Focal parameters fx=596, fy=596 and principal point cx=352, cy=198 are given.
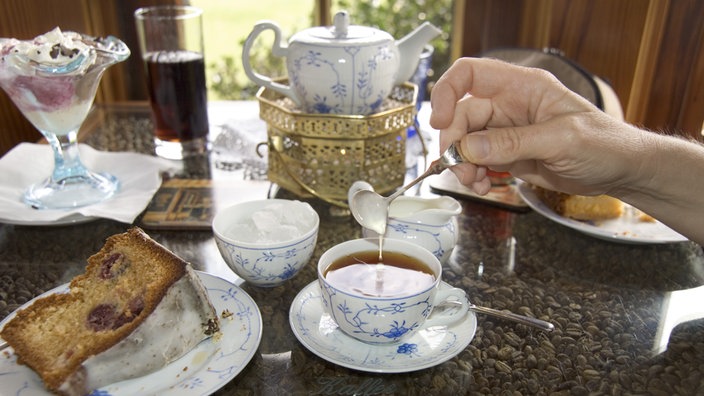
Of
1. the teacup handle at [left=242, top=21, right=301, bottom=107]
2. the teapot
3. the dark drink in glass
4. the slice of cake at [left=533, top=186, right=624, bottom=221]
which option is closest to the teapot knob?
the teapot

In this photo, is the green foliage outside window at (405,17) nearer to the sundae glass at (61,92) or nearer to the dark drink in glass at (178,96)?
the dark drink in glass at (178,96)

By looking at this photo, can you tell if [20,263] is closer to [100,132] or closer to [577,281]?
[100,132]

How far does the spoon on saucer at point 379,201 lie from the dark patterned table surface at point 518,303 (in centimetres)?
15

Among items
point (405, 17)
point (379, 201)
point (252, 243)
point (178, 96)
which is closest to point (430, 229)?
point (379, 201)

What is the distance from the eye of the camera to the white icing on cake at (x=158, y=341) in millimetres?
862

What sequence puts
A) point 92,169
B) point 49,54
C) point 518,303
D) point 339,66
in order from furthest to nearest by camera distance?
point 92,169
point 339,66
point 49,54
point 518,303

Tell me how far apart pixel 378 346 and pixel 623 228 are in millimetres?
743

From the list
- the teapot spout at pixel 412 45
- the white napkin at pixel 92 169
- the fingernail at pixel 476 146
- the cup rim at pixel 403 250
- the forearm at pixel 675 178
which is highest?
the teapot spout at pixel 412 45

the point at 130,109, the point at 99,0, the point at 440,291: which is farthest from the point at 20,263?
the point at 99,0

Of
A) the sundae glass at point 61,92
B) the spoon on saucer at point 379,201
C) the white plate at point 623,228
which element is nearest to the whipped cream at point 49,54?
the sundae glass at point 61,92

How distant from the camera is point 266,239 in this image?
1181 millimetres

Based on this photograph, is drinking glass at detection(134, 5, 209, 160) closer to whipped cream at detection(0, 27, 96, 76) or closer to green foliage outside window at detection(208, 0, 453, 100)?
whipped cream at detection(0, 27, 96, 76)

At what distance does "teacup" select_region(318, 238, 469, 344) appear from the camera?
91 centimetres

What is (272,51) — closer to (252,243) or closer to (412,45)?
(412,45)
